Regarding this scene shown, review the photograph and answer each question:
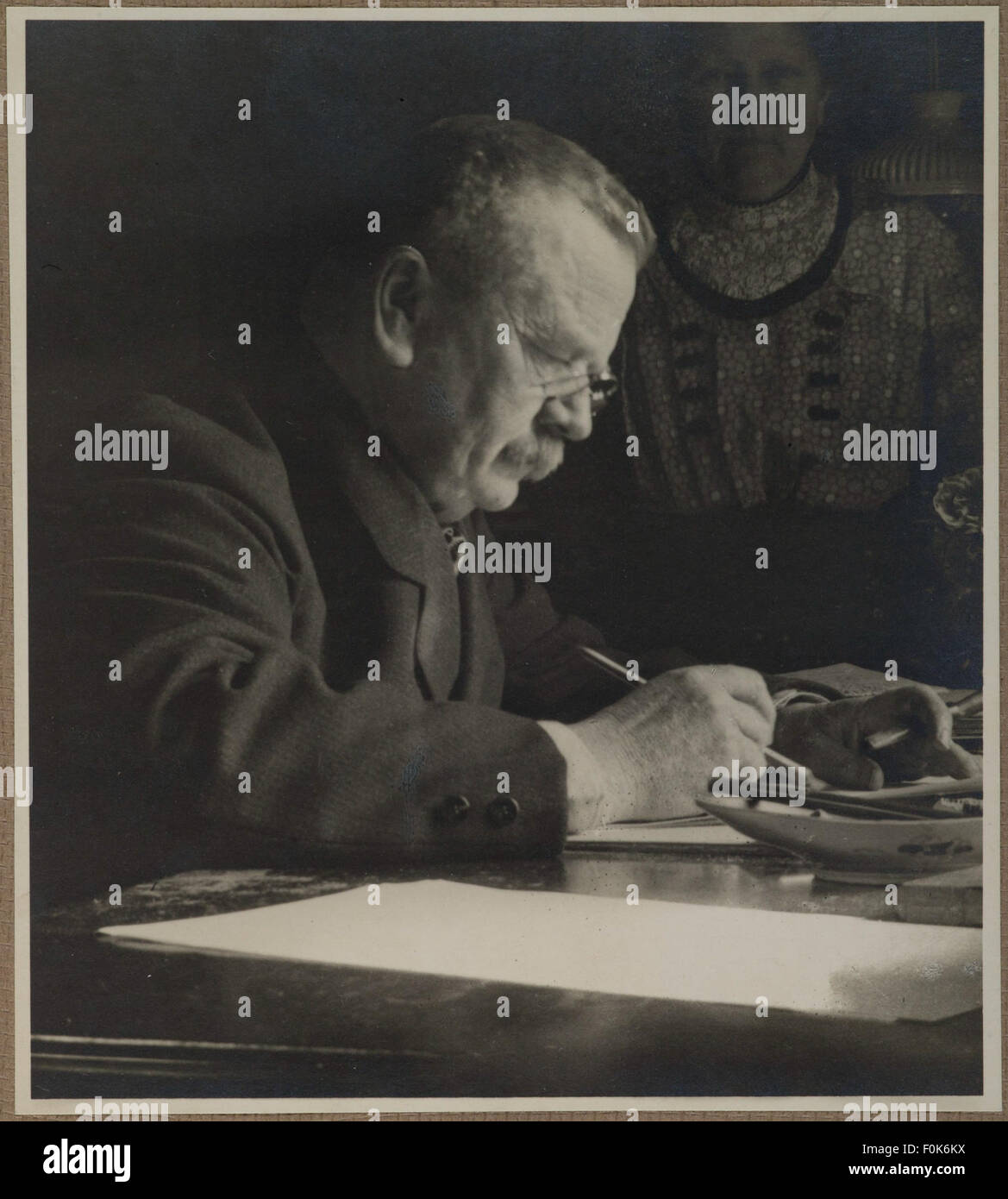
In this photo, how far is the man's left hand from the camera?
10.8 ft

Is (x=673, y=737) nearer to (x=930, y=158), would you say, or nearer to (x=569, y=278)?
(x=569, y=278)

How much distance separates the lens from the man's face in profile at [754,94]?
330 centimetres

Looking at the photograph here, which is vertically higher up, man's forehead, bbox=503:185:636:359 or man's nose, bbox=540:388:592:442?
man's forehead, bbox=503:185:636:359

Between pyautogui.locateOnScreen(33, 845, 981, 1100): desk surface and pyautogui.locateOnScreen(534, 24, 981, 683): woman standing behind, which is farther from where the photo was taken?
pyautogui.locateOnScreen(534, 24, 981, 683): woman standing behind

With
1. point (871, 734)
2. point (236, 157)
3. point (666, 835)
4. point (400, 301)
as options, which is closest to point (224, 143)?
point (236, 157)

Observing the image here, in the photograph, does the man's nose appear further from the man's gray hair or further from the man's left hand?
the man's left hand

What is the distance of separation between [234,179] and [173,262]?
238 millimetres

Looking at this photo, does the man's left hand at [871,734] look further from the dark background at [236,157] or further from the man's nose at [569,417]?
the man's nose at [569,417]

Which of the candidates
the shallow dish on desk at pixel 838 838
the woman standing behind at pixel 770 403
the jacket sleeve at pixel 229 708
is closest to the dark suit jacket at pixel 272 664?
the jacket sleeve at pixel 229 708

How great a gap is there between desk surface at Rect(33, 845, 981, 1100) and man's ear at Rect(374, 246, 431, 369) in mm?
1205

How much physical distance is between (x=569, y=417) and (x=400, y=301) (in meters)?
0.47

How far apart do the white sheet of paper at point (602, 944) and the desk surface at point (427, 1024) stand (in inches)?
1.1

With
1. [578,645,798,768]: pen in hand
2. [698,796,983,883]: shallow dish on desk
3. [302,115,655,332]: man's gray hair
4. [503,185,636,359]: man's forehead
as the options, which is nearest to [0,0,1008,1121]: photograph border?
[698,796,983,883]: shallow dish on desk

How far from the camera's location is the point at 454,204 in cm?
324
